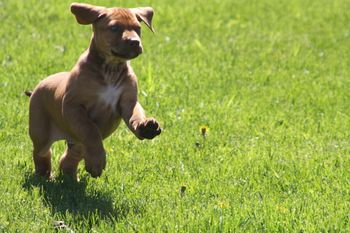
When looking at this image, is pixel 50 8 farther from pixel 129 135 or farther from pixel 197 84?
pixel 129 135

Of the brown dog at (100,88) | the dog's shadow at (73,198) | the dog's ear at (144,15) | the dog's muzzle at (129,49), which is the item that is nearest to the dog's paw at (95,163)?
the brown dog at (100,88)

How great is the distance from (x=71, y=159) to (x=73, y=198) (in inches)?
17.0

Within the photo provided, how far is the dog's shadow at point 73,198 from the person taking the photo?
5012 millimetres

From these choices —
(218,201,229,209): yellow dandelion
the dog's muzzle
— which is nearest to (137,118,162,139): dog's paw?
the dog's muzzle

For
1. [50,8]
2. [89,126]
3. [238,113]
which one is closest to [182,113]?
[238,113]

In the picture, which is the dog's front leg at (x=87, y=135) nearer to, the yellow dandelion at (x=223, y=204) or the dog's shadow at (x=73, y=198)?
the dog's shadow at (x=73, y=198)

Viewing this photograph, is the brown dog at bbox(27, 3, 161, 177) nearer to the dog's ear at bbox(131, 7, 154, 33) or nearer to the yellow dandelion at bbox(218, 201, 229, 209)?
the dog's ear at bbox(131, 7, 154, 33)

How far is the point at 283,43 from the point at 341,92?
2417mm

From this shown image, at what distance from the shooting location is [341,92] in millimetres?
8492

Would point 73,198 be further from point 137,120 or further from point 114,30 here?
point 114,30

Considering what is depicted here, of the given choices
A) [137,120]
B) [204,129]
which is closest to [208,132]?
[204,129]

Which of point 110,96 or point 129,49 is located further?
point 110,96

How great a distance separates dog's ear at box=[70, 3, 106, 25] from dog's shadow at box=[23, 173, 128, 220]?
109 centimetres

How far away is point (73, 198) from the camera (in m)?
5.32
